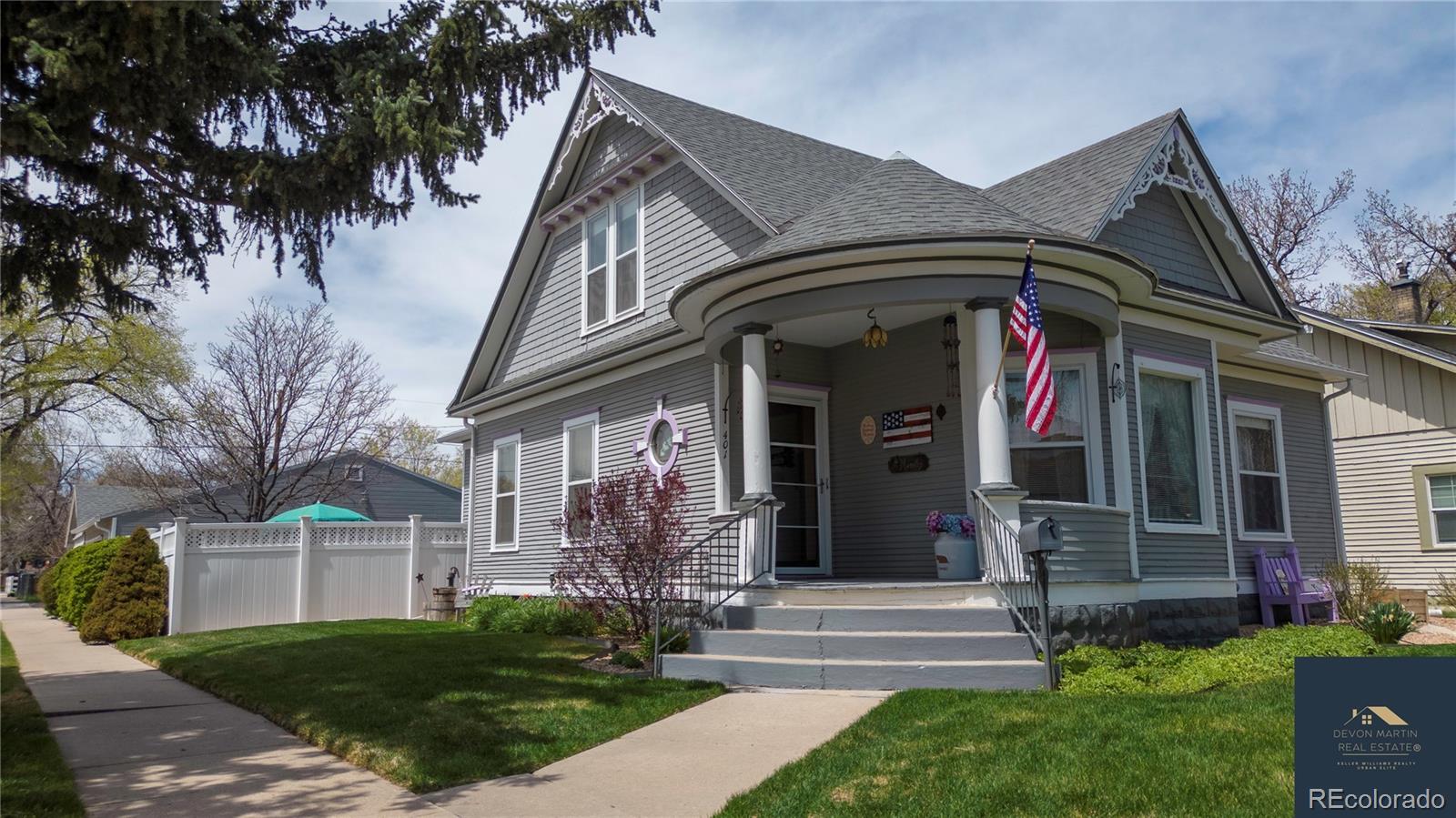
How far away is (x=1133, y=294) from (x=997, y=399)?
8.58 ft

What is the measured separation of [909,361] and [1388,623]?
17.5ft

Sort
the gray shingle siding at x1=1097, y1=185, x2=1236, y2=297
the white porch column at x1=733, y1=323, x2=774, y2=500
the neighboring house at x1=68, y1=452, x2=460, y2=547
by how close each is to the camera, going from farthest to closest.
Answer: the neighboring house at x1=68, y1=452, x2=460, y2=547 → the gray shingle siding at x1=1097, y1=185, x2=1236, y2=297 → the white porch column at x1=733, y1=323, x2=774, y2=500

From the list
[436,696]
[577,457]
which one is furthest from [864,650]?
[577,457]

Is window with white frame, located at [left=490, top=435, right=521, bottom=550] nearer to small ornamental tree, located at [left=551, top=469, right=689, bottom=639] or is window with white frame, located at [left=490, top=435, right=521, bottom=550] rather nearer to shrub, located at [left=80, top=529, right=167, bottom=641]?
shrub, located at [left=80, top=529, right=167, bottom=641]

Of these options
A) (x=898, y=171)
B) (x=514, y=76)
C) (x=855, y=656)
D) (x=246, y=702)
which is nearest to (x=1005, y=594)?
(x=855, y=656)

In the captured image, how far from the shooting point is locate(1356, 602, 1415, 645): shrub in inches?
396

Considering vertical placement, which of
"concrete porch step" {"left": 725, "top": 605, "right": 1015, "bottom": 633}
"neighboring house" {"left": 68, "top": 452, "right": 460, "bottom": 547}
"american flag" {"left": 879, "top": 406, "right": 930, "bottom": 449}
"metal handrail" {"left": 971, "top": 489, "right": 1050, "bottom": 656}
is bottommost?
"concrete porch step" {"left": 725, "top": 605, "right": 1015, "bottom": 633}

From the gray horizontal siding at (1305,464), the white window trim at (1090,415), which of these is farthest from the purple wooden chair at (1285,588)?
the white window trim at (1090,415)

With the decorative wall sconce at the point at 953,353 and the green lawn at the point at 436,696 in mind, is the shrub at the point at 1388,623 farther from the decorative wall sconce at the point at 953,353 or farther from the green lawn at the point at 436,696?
the green lawn at the point at 436,696

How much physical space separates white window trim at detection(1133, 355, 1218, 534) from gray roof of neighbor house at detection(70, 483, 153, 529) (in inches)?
1458

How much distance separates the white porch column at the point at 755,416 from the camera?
9617 mm

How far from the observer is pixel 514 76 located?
7930 mm

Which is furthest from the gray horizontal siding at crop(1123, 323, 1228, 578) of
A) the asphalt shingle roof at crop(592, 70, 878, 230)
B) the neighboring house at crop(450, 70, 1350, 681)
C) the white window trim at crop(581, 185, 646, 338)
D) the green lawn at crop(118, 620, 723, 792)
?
the white window trim at crop(581, 185, 646, 338)

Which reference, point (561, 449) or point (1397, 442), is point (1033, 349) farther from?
point (1397, 442)
